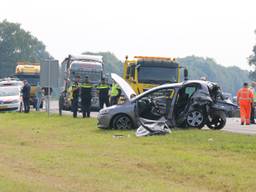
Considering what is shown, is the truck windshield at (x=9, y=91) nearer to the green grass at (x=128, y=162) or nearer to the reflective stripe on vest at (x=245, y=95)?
the reflective stripe on vest at (x=245, y=95)

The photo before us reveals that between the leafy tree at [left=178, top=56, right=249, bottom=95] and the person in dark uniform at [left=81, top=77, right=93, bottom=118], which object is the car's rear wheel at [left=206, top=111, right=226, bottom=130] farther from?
the leafy tree at [left=178, top=56, right=249, bottom=95]

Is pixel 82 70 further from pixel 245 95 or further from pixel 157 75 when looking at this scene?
pixel 245 95

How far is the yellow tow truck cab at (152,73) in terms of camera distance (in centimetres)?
2958

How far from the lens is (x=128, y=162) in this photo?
1343cm

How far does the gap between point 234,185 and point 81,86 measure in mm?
16602

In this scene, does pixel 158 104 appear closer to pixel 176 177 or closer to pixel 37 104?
pixel 176 177

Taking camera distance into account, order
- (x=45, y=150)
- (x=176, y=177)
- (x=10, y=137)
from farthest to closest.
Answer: (x=10, y=137), (x=45, y=150), (x=176, y=177)

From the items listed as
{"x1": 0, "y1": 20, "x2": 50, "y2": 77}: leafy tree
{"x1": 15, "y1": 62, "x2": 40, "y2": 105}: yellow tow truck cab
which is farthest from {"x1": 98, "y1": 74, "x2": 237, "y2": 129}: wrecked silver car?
{"x1": 0, "y1": 20, "x2": 50, "y2": 77}: leafy tree

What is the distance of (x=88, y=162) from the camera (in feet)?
44.3

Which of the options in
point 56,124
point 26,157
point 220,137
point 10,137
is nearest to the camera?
point 26,157

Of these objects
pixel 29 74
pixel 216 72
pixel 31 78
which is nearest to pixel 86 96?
pixel 31 78

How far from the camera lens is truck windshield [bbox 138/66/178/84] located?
2958 cm

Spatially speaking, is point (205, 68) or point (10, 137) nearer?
point (10, 137)

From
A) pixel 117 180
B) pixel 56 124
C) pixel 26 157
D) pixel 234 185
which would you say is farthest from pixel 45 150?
pixel 56 124
